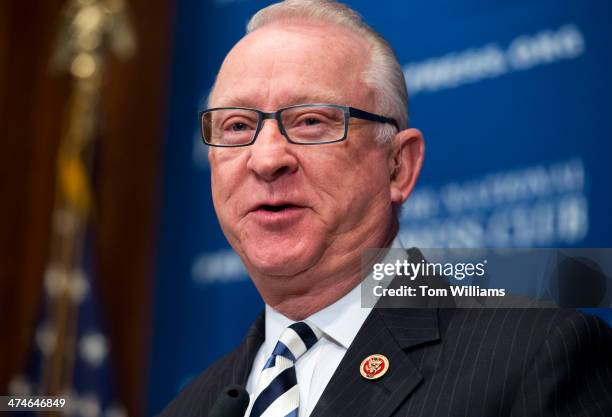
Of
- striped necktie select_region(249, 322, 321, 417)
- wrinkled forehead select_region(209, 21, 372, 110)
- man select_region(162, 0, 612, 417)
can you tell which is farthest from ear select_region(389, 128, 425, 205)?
striped necktie select_region(249, 322, 321, 417)

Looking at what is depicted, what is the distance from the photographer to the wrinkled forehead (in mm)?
2174

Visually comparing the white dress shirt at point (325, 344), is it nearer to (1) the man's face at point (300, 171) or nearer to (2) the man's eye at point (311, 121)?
(1) the man's face at point (300, 171)

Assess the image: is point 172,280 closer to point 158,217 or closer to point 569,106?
point 158,217

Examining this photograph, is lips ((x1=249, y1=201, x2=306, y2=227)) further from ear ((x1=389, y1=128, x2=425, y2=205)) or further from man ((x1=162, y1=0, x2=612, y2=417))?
ear ((x1=389, y1=128, x2=425, y2=205))

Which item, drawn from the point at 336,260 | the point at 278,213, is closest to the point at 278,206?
the point at 278,213

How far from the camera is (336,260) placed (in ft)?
7.02

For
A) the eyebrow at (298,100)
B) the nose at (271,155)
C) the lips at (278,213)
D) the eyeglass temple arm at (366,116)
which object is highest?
the eyebrow at (298,100)

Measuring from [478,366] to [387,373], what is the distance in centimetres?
19

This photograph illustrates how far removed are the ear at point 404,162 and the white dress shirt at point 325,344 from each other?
30 cm

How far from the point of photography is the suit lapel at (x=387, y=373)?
1832 mm

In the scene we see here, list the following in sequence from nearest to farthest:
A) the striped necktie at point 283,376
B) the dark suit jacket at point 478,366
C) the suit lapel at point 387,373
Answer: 1. the dark suit jacket at point 478,366
2. the suit lapel at point 387,373
3. the striped necktie at point 283,376

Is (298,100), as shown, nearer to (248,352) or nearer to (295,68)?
(295,68)

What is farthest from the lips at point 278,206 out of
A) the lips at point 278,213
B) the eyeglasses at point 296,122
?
the eyeglasses at point 296,122

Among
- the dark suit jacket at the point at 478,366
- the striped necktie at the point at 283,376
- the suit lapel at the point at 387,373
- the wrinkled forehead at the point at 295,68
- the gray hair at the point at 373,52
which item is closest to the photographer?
the dark suit jacket at the point at 478,366
